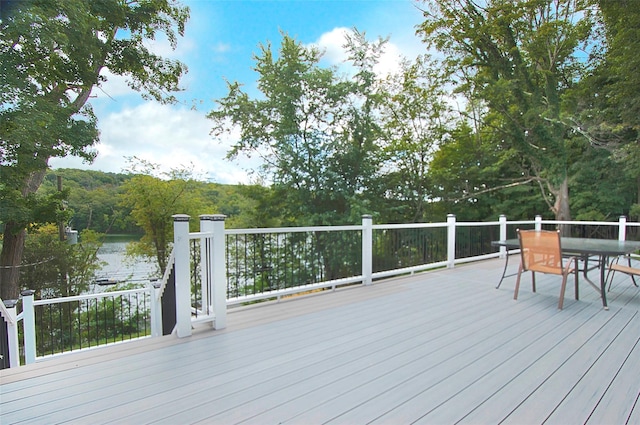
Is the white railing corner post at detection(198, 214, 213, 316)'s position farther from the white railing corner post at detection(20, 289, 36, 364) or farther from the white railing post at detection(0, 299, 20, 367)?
the white railing corner post at detection(20, 289, 36, 364)

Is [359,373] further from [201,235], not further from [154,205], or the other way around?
[154,205]

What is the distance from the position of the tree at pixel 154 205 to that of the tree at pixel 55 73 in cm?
461

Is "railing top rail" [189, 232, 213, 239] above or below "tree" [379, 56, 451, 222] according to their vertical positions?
below

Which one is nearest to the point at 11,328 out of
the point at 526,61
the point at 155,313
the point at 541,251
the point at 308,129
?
the point at 155,313

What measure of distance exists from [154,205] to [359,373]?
14762mm

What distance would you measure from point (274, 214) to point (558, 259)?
10.2m

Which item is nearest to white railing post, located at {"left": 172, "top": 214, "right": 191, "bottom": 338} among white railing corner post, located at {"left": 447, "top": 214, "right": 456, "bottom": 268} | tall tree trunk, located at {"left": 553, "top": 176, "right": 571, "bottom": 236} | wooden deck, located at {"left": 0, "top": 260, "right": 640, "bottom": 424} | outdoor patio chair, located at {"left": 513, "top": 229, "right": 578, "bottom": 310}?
wooden deck, located at {"left": 0, "top": 260, "right": 640, "bottom": 424}

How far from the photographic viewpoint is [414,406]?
1.73 meters

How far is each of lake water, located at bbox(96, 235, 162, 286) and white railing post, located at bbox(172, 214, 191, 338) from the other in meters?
12.1

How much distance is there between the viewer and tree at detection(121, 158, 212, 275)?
1430 cm

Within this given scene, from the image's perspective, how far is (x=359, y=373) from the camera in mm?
2090

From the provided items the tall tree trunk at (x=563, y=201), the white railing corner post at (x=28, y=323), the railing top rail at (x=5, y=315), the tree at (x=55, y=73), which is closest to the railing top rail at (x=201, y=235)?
the railing top rail at (x=5, y=315)

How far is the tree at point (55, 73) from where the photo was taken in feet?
21.8

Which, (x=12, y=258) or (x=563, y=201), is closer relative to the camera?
(x=12, y=258)
